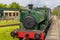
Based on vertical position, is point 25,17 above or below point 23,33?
above

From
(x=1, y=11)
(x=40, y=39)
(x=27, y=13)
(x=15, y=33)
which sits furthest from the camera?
(x=1, y=11)

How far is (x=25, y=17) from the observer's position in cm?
951

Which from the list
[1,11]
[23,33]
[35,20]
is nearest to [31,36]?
[23,33]

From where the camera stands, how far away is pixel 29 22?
9.41 meters

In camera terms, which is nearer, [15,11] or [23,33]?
[23,33]

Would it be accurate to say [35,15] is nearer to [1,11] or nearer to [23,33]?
[23,33]

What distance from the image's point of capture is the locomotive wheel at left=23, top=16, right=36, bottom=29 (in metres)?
9.41

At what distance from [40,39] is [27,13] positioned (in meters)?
1.87

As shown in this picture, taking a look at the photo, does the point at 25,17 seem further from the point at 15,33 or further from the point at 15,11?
the point at 15,11

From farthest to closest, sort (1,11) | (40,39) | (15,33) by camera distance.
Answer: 1. (1,11)
2. (15,33)
3. (40,39)

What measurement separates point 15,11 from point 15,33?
49.0 metres

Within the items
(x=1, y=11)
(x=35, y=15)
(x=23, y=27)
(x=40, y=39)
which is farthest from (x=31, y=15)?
(x=1, y=11)

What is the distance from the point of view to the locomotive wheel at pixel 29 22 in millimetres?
9406

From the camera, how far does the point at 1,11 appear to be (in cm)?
5522
